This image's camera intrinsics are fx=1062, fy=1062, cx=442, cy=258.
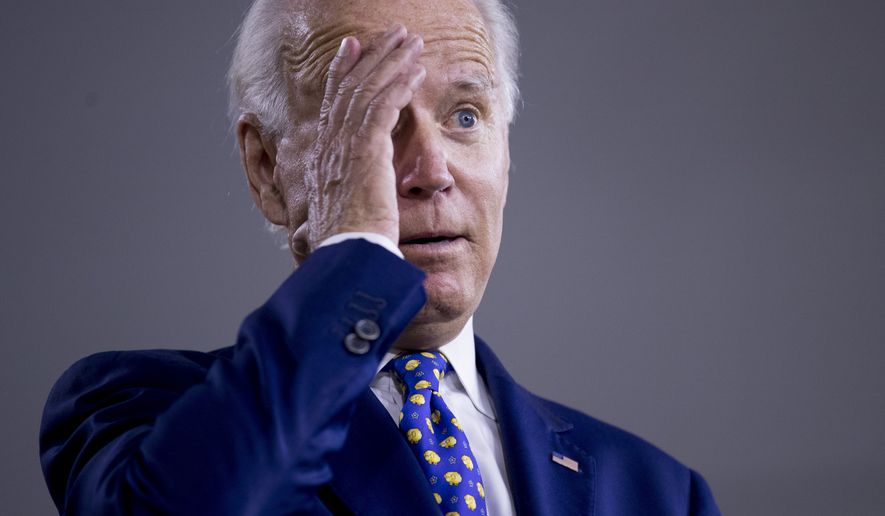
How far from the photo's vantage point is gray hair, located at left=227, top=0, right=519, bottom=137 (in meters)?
1.93

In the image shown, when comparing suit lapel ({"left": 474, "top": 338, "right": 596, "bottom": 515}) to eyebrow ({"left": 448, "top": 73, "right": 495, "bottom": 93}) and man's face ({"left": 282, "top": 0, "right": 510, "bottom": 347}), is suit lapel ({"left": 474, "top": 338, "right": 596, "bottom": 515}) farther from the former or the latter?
eyebrow ({"left": 448, "top": 73, "right": 495, "bottom": 93})

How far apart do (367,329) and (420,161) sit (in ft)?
1.64

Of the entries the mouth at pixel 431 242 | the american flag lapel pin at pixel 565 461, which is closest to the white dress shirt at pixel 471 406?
the american flag lapel pin at pixel 565 461

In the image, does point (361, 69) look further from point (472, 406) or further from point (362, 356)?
point (472, 406)

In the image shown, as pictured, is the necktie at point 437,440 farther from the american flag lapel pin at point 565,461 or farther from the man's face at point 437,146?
the american flag lapel pin at point 565,461

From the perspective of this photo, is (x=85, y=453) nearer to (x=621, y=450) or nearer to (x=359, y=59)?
(x=359, y=59)

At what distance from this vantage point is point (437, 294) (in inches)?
69.4

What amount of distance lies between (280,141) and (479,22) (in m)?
0.44

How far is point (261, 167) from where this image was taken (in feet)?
6.56

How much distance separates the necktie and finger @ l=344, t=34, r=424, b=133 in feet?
1.63

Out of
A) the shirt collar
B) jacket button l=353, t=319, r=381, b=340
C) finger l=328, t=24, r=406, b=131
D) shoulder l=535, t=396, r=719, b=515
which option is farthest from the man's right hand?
shoulder l=535, t=396, r=719, b=515

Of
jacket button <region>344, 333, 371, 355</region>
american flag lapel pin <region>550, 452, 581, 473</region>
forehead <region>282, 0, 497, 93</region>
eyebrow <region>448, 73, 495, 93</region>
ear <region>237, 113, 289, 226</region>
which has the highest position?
forehead <region>282, 0, 497, 93</region>

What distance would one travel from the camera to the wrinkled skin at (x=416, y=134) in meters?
1.58

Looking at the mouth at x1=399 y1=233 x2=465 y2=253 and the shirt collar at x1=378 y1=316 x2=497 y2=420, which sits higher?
the mouth at x1=399 y1=233 x2=465 y2=253
